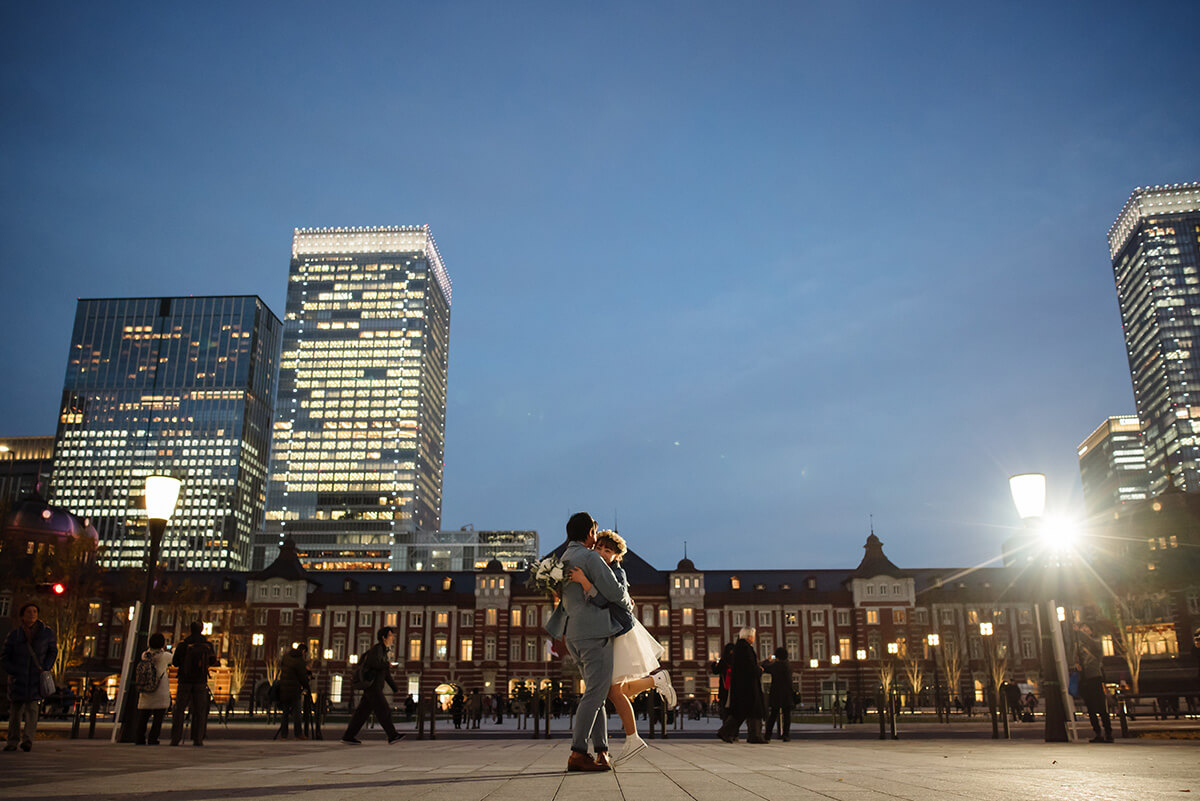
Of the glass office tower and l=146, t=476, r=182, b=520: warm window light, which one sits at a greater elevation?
the glass office tower

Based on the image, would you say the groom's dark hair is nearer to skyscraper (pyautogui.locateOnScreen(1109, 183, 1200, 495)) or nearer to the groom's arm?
the groom's arm

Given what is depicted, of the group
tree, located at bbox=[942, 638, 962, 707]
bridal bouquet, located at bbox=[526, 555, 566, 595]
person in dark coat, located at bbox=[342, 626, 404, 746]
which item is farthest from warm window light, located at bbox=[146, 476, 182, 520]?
tree, located at bbox=[942, 638, 962, 707]

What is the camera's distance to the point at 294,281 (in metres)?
179

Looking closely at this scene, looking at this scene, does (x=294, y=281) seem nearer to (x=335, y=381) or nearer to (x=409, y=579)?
(x=335, y=381)

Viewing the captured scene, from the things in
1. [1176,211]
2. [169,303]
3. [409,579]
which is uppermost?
[1176,211]

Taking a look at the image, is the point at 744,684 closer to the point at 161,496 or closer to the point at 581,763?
the point at 581,763

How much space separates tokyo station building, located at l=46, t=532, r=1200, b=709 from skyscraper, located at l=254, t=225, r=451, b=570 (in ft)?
305

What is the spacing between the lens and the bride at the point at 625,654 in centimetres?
720

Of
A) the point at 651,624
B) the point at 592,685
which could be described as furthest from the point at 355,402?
the point at 592,685

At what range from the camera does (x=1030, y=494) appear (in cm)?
1323

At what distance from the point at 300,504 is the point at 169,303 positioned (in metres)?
48.6

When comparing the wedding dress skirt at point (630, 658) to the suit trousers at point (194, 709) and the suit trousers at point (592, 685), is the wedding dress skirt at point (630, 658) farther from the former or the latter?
the suit trousers at point (194, 709)

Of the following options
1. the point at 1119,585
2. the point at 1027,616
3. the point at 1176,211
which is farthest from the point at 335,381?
the point at 1176,211

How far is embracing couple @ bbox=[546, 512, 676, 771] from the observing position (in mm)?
7047
